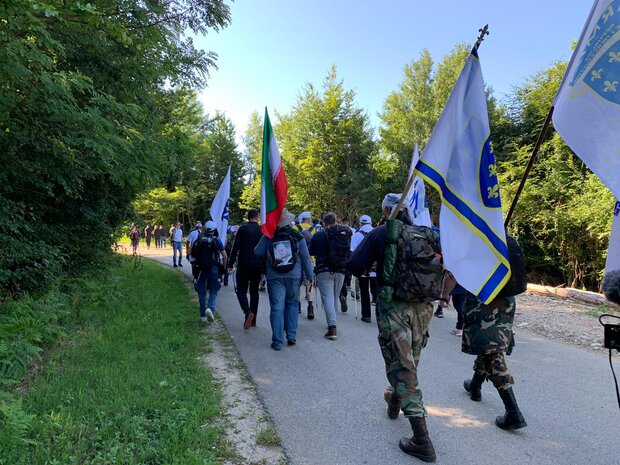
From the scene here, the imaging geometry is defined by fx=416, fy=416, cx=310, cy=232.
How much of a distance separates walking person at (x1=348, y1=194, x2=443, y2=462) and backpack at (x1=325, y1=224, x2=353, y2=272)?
3.65m

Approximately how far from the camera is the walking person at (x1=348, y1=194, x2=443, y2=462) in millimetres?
3250

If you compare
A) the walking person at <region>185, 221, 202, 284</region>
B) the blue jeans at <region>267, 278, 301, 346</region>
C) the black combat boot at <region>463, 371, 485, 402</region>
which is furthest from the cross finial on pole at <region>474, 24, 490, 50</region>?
the walking person at <region>185, 221, 202, 284</region>

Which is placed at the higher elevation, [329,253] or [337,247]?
[337,247]

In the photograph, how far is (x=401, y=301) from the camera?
3.36m

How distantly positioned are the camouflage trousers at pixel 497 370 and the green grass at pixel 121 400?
2.32 meters

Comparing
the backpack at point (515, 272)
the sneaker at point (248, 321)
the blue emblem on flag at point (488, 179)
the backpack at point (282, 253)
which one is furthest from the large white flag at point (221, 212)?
the blue emblem on flag at point (488, 179)

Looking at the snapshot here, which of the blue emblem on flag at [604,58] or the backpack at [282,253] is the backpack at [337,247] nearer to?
the backpack at [282,253]

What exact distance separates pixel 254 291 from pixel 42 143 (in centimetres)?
382

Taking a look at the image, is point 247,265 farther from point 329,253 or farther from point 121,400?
point 121,400

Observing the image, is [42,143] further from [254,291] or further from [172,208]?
[172,208]

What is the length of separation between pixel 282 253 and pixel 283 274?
317 mm

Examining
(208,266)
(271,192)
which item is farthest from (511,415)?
(208,266)

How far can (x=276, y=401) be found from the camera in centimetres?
414

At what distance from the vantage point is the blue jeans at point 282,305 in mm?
5945
